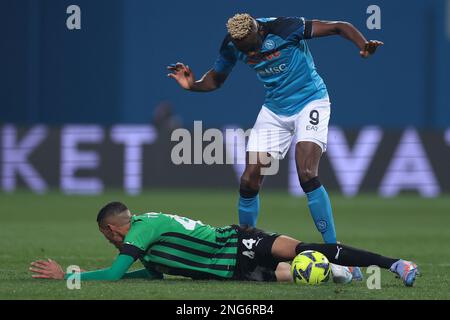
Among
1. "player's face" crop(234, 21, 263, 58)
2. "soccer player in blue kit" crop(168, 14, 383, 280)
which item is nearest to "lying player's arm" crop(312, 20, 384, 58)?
"soccer player in blue kit" crop(168, 14, 383, 280)

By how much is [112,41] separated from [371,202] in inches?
327

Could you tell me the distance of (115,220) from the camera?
24.3 ft

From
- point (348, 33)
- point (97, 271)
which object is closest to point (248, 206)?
point (348, 33)

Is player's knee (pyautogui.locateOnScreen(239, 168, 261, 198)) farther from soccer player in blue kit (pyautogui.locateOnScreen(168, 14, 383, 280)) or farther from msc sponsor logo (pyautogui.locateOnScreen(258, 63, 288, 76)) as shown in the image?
msc sponsor logo (pyautogui.locateOnScreen(258, 63, 288, 76))

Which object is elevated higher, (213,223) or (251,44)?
(251,44)

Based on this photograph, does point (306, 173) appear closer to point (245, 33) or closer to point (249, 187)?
point (249, 187)

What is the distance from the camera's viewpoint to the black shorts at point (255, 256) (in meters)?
7.62

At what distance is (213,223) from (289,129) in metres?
4.66

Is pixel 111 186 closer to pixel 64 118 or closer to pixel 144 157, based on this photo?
pixel 144 157

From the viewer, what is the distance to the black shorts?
7621mm

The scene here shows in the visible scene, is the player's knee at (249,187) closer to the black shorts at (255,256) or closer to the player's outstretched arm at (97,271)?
the black shorts at (255,256)

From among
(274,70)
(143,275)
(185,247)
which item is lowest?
(143,275)

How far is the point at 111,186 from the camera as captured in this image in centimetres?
1958

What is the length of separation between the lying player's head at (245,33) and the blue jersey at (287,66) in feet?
0.35
